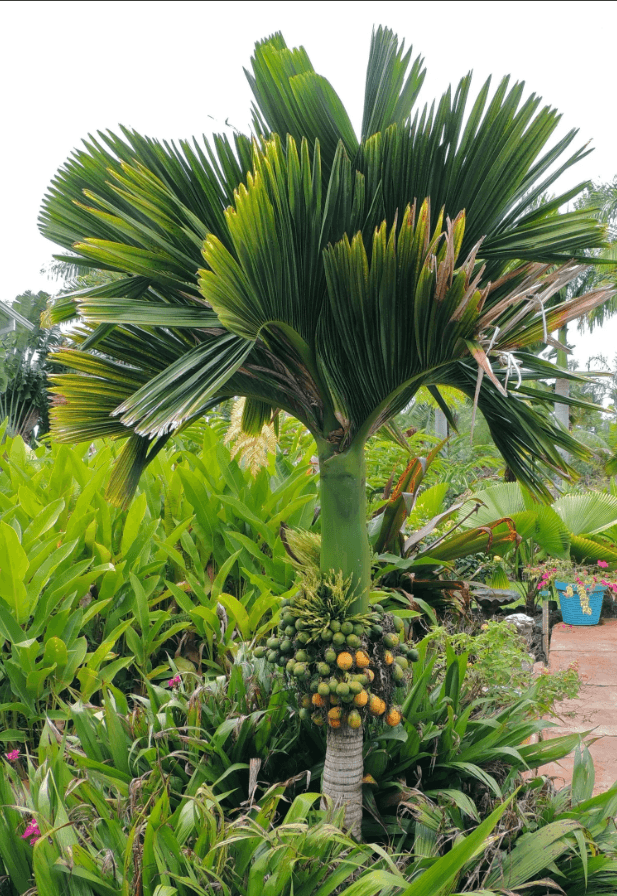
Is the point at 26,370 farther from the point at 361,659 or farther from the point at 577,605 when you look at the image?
the point at 361,659

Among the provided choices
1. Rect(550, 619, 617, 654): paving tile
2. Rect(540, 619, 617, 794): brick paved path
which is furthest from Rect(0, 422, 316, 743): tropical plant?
Rect(550, 619, 617, 654): paving tile

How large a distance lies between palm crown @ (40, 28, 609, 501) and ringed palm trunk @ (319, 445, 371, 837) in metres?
0.08

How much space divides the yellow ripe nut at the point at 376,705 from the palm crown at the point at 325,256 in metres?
0.65

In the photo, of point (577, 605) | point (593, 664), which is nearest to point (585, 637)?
point (577, 605)

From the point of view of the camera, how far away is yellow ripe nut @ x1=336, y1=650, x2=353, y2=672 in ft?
4.99

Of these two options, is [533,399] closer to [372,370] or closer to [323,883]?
[372,370]

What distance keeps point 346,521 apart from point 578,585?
12.2 ft

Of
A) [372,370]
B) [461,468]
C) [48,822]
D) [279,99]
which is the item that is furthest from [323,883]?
[461,468]

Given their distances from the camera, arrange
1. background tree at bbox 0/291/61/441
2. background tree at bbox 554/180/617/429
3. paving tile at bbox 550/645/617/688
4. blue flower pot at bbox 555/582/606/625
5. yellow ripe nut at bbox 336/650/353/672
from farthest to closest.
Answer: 1. background tree at bbox 0/291/61/441
2. background tree at bbox 554/180/617/429
3. blue flower pot at bbox 555/582/606/625
4. paving tile at bbox 550/645/617/688
5. yellow ripe nut at bbox 336/650/353/672

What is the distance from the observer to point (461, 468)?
298 inches

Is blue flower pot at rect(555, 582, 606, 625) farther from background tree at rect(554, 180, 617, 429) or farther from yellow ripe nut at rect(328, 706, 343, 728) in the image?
background tree at rect(554, 180, 617, 429)

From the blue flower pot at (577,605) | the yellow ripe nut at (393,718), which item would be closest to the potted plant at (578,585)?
the blue flower pot at (577,605)

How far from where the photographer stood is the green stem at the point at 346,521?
5.27 feet

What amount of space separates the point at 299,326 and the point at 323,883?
131 centimetres
